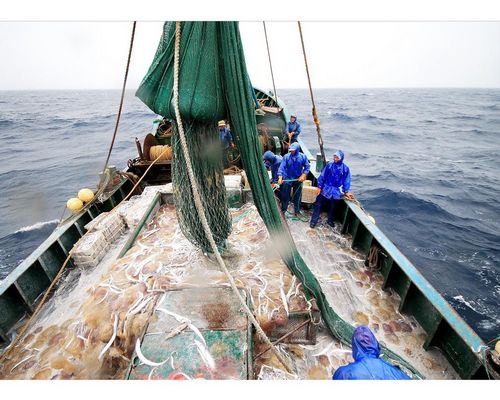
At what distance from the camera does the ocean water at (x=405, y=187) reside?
859cm

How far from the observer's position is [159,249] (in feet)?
15.3

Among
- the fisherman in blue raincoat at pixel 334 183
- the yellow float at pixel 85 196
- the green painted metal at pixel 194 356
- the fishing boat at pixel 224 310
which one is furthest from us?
the yellow float at pixel 85 196

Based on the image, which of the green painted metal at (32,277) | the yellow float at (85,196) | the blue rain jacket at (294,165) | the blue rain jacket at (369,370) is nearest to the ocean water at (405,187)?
the yellow float at (85,196)

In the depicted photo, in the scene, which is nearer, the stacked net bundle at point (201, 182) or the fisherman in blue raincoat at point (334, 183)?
the stacked net bundle at point (201, 182)

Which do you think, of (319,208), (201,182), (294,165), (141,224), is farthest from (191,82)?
(319,208)

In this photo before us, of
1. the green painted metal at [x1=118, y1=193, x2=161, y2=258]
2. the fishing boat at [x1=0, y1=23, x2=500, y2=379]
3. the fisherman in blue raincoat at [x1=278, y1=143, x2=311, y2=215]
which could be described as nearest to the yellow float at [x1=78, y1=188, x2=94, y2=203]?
the fishing boat at [x1=0, y1=23, x2=500, y2=379]

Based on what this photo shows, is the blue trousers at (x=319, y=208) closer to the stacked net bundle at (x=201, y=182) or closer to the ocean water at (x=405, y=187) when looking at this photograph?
the stacked net bundle at (x=201, y=182)

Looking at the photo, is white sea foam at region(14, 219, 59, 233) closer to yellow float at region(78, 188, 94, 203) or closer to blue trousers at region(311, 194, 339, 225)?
yellow float at region(78, 188, 94, 203)

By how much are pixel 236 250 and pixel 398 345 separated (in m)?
2.75

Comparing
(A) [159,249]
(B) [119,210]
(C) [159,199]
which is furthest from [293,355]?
(B) [119,210]

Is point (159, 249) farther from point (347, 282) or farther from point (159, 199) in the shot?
point (347, 282)

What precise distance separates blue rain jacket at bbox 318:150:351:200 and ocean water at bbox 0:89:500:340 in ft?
15.6

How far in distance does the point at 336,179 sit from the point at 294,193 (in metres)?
1.13

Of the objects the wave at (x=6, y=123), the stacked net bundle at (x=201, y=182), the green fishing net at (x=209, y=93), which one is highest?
the wave at (x=6, y=123)
